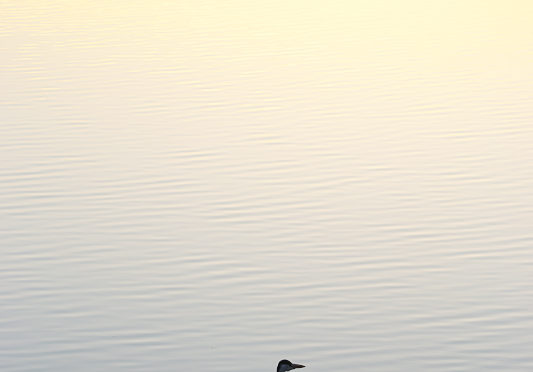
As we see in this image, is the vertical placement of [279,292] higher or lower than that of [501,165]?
lower

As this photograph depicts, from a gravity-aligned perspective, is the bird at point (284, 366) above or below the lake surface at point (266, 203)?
below

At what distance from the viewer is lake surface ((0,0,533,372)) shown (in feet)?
58.8

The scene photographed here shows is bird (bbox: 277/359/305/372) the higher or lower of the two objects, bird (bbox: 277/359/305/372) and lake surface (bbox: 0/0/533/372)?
the lower

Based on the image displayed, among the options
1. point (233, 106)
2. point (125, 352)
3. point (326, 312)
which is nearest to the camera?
point (125, 352)

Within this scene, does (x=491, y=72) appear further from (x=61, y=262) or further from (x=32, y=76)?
(x=61, y=262)

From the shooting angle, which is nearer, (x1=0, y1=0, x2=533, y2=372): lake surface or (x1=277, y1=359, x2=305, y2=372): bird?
(x1=277, y1=359, x2=305, y2=372): bird

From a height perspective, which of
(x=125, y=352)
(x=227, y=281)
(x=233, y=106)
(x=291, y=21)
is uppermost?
(x=291, y=21)

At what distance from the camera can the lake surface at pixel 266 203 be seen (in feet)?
58.8

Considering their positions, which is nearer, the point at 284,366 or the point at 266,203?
the point at 284,366

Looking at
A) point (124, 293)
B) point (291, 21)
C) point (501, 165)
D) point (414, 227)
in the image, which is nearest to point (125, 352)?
point (124, 293)

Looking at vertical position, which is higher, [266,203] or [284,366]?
[266,203]

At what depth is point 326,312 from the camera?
18.8 m

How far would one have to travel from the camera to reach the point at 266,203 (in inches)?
939

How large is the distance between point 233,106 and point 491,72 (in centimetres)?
752
